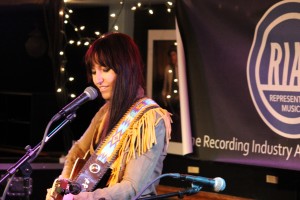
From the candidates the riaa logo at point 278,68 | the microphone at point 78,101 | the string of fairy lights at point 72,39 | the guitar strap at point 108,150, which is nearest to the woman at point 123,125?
the guitar strap at point 108,150

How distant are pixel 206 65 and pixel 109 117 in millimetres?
1767

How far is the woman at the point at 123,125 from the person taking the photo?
310cm

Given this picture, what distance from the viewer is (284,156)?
4449mm

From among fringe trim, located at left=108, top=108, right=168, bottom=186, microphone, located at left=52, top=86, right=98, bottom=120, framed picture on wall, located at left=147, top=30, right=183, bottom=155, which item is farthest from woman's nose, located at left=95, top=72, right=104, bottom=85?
framed picture on wall, located at left=147, top=30, right=183, bottom=155

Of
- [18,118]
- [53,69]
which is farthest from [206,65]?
[18,118]

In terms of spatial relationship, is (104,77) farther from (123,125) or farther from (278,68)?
(278,68)

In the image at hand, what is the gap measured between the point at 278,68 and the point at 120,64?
163 centimetres

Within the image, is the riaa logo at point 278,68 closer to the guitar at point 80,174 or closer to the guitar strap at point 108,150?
the guitar strap at point 108,150

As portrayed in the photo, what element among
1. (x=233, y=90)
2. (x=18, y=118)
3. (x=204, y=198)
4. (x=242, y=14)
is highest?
(x=242, y=14)

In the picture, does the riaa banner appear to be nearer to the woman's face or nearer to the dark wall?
the dark wall

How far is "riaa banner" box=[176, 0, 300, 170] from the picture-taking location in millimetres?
4434

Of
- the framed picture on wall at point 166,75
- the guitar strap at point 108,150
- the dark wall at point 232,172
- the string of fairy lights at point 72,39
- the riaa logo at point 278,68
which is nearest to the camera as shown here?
the guitar strap at point 108,150

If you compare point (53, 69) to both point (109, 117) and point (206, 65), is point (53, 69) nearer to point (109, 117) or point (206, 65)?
point (206, 65)

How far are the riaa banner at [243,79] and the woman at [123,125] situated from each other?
1.48m
